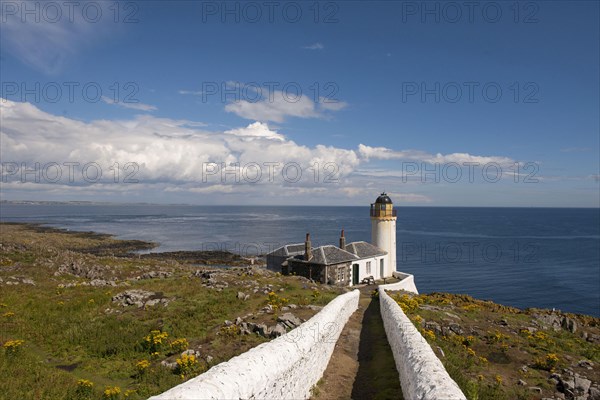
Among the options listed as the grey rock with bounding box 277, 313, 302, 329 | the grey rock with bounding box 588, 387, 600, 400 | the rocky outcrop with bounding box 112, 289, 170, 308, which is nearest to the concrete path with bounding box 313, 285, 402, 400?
the grey rock with bounding box 277, 313, 302, 329

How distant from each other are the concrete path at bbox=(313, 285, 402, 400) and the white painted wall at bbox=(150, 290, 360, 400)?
544 millimetres

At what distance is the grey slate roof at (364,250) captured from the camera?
37.1 metres

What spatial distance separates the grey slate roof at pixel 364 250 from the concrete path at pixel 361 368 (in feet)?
57.0

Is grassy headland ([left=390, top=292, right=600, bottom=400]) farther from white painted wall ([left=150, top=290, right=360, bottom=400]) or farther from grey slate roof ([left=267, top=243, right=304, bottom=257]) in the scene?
grey slate roof ([left=267, top=243, right=304, bottom=257])

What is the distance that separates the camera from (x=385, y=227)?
1609 inches

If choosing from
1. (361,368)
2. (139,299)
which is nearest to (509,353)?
(361,368)

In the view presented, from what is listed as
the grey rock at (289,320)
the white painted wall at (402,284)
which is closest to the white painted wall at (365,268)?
the white painted wall at (402,284)

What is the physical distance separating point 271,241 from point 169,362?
8622 centimetres

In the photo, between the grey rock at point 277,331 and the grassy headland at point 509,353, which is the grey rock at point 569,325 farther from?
the grey rock at point 277,331

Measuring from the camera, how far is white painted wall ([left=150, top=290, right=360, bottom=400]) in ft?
21.9

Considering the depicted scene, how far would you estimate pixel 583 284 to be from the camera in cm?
5709

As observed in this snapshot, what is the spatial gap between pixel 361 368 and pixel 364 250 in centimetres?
2461

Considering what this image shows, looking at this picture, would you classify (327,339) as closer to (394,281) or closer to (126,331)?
(126,331)

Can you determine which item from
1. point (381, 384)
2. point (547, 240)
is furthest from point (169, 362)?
point (547, 240)
